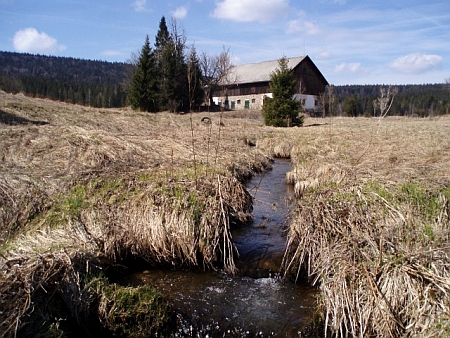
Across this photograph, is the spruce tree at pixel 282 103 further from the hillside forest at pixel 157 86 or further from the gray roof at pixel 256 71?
the gray roof at pixel 256 71

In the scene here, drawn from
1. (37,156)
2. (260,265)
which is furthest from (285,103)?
(260,265)

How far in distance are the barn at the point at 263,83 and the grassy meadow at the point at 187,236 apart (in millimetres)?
43163

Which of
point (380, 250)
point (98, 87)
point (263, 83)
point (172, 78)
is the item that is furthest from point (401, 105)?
point (380, 250)

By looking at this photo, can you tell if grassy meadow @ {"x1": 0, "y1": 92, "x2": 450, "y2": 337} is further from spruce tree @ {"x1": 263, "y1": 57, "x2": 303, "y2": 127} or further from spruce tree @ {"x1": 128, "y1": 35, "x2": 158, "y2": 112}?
spruce tree @ {"x1": 128, "y1": 35, "x2": 158, "y2": 112}

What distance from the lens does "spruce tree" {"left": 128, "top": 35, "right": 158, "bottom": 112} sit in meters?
39.2

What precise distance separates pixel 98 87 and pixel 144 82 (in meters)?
54.7

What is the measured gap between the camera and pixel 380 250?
4.84 meters

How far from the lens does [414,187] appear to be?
7.08m

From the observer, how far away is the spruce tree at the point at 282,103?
2700cm

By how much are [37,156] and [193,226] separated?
271 inches

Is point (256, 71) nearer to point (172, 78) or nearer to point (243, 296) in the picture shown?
point (172, 78)

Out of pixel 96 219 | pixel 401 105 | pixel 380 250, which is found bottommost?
pixel 96 219

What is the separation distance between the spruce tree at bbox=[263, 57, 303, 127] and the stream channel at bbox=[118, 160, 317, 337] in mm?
20612

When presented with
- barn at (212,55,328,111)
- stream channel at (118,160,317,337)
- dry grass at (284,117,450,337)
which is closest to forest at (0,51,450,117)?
barn at (212,55,328,111)
